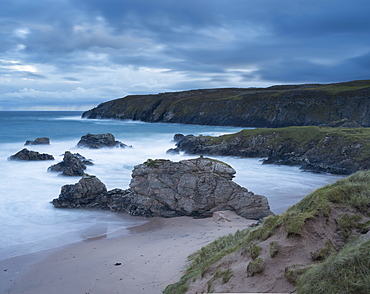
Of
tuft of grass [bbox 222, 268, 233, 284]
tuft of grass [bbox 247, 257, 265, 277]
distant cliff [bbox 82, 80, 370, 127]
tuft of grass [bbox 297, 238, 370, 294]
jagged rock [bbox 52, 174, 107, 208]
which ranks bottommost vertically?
jagged rock [bbox 52, 174, 107, 208]

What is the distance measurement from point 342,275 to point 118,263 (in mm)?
7574

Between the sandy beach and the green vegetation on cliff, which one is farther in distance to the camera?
the sandy beach

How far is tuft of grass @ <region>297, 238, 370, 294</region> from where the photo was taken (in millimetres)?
4711

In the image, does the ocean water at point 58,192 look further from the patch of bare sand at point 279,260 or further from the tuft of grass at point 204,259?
the patch of bare sand at point 279,260

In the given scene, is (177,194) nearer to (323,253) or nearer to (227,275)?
(227,275)

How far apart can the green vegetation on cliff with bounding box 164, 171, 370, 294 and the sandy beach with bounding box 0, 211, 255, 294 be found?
4.91 ft

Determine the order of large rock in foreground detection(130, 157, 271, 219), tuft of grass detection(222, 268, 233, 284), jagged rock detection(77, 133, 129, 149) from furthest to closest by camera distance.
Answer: jagged rock detection(77, 133, 129, 149), large rock in foreground detection(130, 157, 271, 219), tuft of grass detection(222, 268, 233, 284)

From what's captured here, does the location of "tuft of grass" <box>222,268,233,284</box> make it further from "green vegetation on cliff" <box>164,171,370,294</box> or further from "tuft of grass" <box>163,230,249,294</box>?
"tuft of grass" <box>163,230,249,294</box>

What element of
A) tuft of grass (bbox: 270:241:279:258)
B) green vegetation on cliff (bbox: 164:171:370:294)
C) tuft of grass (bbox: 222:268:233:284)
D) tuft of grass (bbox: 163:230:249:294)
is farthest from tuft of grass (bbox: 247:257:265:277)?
tuft of grass (bbox: 163:230:249:294)

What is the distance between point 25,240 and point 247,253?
11.1 meters

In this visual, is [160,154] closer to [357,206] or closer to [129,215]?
[129,215]

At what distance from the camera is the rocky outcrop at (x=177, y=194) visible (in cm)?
1646

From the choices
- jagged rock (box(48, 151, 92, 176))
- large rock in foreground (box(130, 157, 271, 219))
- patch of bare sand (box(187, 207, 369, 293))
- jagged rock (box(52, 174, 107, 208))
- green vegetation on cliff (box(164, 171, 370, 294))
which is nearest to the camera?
green vegetation on cliff (box(164, 171, 370, 294))

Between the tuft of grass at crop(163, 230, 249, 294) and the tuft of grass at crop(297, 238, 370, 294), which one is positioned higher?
the tuft of grass at crop(297, 238, 370, 294)
